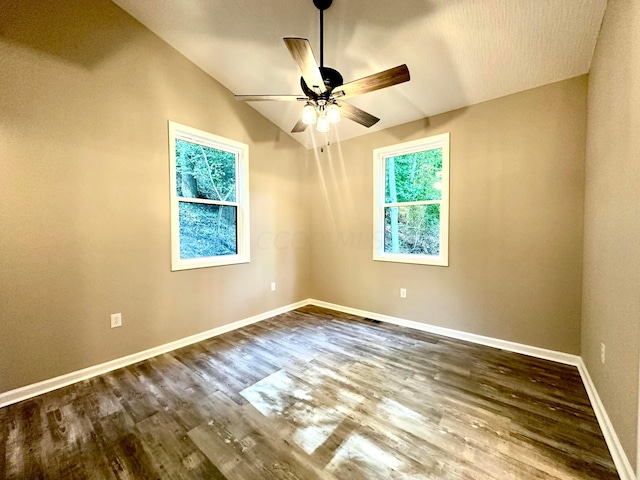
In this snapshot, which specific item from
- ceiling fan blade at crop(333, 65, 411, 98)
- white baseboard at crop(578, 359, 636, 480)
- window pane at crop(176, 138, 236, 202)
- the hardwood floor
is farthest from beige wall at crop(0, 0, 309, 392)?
white baseboard at crop(578, 359, 636, 480)

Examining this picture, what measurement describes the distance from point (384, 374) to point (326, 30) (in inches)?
121

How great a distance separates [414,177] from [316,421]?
2889 millimetres

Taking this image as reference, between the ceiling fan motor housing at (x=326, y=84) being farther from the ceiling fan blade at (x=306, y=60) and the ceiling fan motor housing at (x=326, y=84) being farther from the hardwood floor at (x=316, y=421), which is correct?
the hardwood floor at (x=316, y=421)

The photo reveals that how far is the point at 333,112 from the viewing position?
202cm

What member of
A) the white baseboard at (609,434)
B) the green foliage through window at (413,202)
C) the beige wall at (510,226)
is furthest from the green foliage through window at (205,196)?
the white baseboard at (609,434)

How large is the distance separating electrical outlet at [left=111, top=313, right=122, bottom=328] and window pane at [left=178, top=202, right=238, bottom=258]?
2.61 feet

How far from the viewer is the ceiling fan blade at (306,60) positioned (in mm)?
1513

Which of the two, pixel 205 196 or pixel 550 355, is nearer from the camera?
pixel 550 355

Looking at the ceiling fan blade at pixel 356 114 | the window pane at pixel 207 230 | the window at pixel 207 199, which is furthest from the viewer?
the window pane at pixel 207 230

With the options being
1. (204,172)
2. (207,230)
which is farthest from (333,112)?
(207,230)

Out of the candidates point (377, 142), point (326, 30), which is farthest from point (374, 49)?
point (377, 142)

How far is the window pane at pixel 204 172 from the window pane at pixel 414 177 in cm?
213

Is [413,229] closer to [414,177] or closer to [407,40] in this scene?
[414,177]

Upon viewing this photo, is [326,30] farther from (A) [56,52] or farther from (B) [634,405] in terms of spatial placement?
(B) [634,405]
